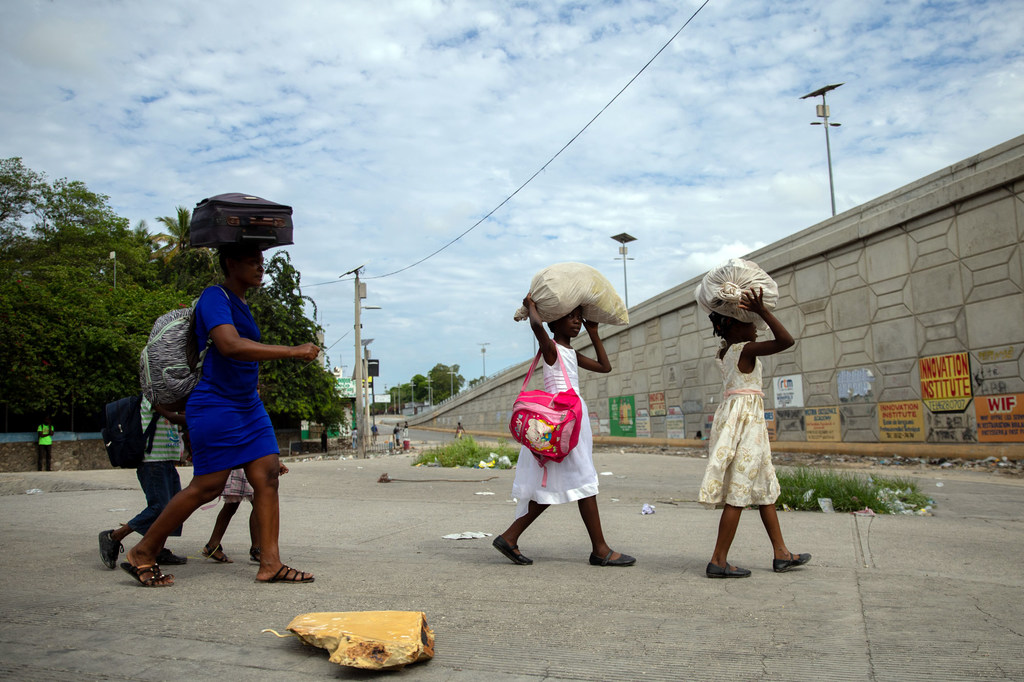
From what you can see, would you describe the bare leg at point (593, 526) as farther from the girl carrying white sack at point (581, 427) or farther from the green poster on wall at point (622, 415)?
the green poster on wall at point (622, 415)

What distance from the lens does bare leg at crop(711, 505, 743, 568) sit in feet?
13.4

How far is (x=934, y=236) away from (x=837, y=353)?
343 centimetres

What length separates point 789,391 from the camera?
18281 mm

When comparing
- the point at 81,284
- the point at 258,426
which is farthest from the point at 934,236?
the point at 81,284

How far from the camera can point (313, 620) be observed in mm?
2789

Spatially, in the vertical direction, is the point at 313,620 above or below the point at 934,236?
below

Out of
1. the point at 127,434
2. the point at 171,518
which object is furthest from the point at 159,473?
the point at 171,518

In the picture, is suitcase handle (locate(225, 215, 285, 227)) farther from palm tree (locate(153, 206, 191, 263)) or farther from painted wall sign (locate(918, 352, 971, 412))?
palm tree (locate(153, 206, 191, 263))

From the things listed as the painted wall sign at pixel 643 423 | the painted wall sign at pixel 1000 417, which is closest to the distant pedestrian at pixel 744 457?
the painted wall sign at pixel 1000 417

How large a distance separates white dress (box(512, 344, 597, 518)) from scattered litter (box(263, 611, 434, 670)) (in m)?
1.72

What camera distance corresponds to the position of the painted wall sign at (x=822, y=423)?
16797 millimetres

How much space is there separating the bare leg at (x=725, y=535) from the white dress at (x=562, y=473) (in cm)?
73

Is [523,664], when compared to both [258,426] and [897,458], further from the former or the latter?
[897,458]

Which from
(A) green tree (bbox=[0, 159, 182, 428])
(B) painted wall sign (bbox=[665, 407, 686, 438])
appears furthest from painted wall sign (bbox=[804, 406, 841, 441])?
(A) green tree (bbox=[0, 159, 182, 428])
